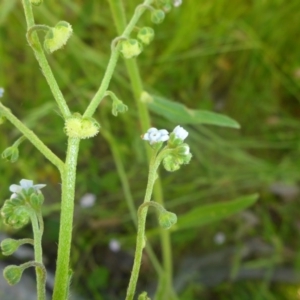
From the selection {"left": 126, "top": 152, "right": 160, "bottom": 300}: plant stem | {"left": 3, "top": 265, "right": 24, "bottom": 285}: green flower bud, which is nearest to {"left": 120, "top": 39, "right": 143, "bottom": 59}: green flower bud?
→ {"left": 126, "top": 152, "right": 160, "bottom": 300}: plant stem

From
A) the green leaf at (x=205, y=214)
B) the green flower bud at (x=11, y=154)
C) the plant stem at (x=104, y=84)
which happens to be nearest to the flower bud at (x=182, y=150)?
the plant stem at (x=104, y=84)

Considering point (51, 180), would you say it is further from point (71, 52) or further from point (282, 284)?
point (282, 284)

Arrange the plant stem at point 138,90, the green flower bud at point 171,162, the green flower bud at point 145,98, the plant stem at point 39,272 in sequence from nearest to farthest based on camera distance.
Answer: the plant stem at point 39,272 → the green flower bud at point 171,162 → the plant stem at point 138,90 → the green flower bud at point 145,98

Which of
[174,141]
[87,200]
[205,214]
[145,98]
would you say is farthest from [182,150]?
[87,200]

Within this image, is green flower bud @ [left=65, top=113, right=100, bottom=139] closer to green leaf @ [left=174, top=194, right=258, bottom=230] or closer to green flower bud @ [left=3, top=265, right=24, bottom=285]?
green flower bud @ [left=3, top=265, right=24, bottom=285]

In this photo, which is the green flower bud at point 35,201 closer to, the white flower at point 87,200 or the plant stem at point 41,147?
the plant stem at point 41,147

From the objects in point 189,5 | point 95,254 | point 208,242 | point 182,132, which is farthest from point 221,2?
point 182,132
